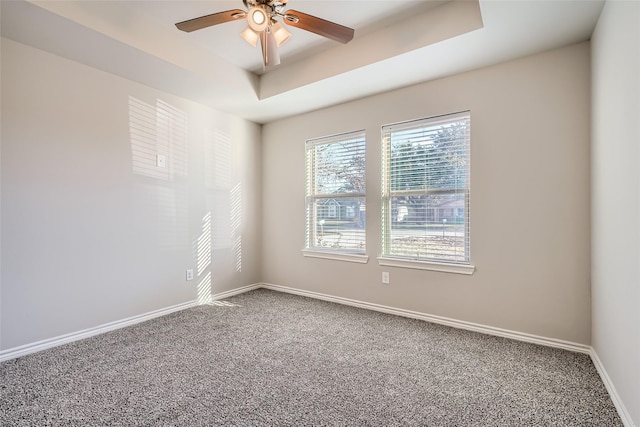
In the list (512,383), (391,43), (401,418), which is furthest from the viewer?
(391,43)

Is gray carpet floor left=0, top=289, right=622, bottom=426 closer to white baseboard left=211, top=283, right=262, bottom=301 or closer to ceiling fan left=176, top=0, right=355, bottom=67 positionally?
white baseboard left=211, top=283, right=262, bottom=301

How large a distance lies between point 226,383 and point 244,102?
2804 millimetres

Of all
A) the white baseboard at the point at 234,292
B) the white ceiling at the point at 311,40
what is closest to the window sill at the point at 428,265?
the white ceiling at the point at 311,40

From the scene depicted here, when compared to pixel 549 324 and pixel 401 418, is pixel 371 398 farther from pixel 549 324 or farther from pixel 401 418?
pixel 549 324

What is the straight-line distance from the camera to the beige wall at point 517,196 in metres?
2.31

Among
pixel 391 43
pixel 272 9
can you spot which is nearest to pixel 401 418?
pixel 272 9

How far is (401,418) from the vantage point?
1570 millimetres

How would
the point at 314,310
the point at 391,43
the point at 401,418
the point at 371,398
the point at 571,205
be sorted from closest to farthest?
1. the point at 401,418
2. the point at 371,398
3. the point at 571,205
4. the point at 391,43
5. the point at 314,310

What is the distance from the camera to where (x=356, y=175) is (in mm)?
3539

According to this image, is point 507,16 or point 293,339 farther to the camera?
point 293,339

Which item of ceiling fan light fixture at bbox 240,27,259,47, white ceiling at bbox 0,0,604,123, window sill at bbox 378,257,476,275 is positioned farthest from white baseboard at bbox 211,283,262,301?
ceiling fan light fixture at bbox 240,27,259,47

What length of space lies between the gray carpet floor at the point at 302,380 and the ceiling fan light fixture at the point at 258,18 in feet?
7.04

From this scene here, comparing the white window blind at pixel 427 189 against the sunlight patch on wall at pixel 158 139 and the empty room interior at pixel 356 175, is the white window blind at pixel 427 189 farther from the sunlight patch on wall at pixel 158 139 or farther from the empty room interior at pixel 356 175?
the sunlight patch on wall at pixel 158 139

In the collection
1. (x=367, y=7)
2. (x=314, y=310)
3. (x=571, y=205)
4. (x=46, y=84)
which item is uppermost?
(x=367, y=7)
